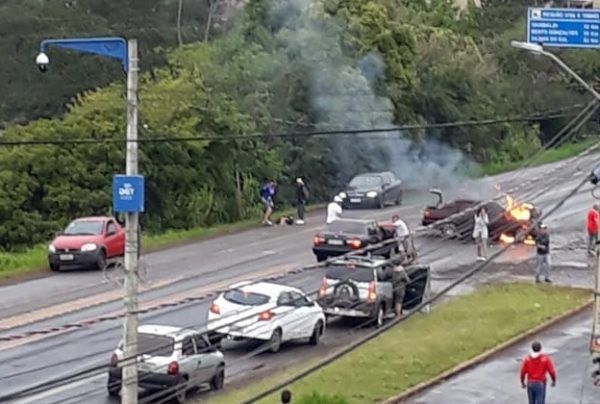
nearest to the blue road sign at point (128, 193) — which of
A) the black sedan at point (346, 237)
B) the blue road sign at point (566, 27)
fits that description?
the blue road sign at point (566, 27)

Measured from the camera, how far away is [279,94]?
2141 inches

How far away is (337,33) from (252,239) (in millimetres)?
14161

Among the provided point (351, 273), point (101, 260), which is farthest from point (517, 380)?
point (101, 260)

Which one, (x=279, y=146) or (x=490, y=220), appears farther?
(x=279, y=146)

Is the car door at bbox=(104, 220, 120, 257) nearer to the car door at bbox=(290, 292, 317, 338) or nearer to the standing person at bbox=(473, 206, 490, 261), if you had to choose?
the standing person at bbox=(473, 206, 490, 261)

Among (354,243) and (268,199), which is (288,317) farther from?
(268,199)

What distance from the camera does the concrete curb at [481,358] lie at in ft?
85.0

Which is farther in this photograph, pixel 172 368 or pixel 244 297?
pixel 244 297

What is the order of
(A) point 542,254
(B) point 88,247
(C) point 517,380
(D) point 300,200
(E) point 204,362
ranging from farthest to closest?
1. (D) point 300,200
2. (B) point 88,247
3. (A) point 542,254
4. (C) point 517,380
5. (E) point 204,362

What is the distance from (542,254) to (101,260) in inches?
447

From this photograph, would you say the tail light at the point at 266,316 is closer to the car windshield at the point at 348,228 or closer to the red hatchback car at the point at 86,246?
the red hatchback car at the point at 86,246

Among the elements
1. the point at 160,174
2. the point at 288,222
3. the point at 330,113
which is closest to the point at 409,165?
the point at 330,113

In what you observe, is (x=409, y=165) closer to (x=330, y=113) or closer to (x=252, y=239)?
(x=330, y=113)

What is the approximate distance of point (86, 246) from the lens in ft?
126
